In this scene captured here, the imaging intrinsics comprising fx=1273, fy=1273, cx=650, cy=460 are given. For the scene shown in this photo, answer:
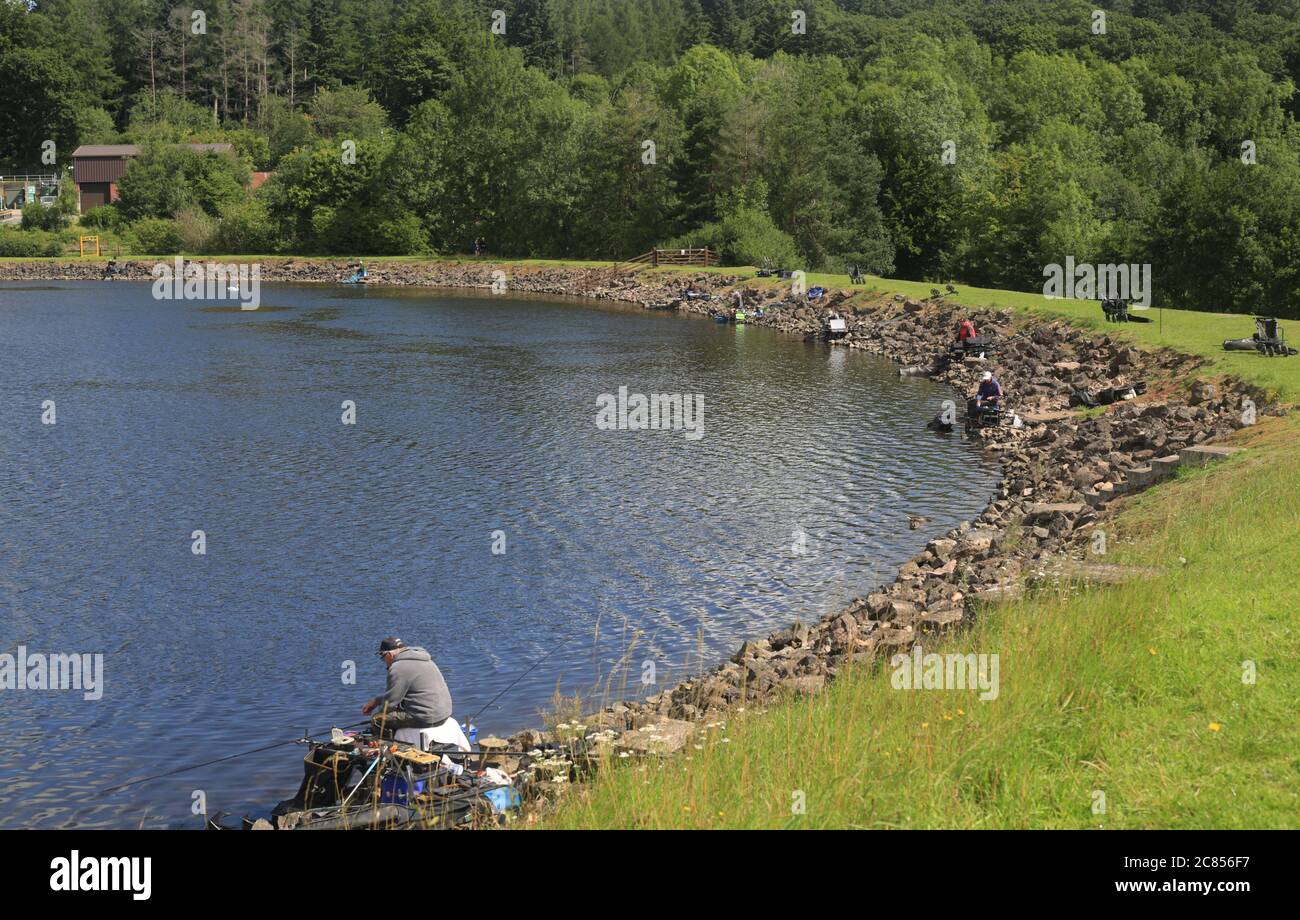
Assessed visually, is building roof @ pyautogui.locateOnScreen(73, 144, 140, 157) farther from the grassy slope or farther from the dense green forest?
the grassy slope

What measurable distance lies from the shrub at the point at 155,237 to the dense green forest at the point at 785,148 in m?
0.28

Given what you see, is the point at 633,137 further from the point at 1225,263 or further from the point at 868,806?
the point at 868,806

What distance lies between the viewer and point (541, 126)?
125 meters

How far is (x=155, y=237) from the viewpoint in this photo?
5231 inches

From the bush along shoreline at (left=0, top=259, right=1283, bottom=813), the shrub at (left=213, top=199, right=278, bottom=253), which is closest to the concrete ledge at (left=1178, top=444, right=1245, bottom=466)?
the bush along shoreline at (left=0, top=259, right=1283, bottom=813)

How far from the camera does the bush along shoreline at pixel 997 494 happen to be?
18344 millimetres

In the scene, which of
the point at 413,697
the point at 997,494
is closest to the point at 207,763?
the point at 413,697

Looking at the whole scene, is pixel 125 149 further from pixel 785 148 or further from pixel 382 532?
pixel 382 532

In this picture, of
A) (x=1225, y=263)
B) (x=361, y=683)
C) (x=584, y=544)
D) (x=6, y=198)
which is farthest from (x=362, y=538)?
(x=6, y=198)

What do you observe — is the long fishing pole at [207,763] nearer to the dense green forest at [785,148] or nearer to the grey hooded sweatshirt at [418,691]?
the grey hooded sweatshirt at [418,691]

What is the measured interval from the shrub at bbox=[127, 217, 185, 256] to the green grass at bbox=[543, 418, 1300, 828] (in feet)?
427

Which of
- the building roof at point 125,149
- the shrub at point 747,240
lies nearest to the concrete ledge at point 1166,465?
the shrub at point 747,240

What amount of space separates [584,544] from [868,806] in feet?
66.6

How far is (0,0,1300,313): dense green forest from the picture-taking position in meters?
92.7
